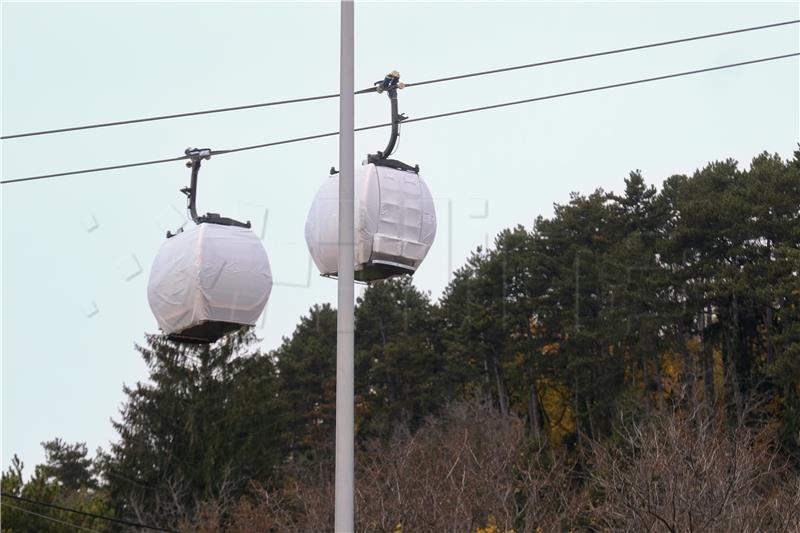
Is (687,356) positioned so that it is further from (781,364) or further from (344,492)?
(344,492)

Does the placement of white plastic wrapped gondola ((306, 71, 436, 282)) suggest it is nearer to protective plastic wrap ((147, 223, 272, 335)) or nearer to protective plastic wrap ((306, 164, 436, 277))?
protective plastic wrap ((306, 164, 436, 277))

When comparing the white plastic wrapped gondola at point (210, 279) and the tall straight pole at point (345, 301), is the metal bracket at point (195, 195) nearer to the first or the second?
the white plastic wrapped gondola at point (210, 279)

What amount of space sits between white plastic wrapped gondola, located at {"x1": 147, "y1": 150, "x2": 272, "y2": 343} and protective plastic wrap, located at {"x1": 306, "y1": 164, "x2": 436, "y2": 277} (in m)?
0.40

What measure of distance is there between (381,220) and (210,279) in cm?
109

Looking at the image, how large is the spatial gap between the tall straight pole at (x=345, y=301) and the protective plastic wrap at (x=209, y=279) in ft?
2.73

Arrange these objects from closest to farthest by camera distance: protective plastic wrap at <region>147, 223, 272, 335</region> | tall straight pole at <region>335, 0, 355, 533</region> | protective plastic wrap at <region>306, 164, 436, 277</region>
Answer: tall straight pole at <region>335, 0, 355, 533</region> → protective plastic wrap at <region>306, 164, 436, 277</region> → protective plastic wrap at <region>147, 223, 272, 335</region>

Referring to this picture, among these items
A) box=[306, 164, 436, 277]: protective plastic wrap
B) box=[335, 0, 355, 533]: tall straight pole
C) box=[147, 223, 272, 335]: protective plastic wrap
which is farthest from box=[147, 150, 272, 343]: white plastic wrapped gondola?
box=[335, 0, 355, 533]: tall straight pole

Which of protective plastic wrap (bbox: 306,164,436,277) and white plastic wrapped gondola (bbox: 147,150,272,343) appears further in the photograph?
white plastic wrapped gondola (bbox: 147,150,272,343)

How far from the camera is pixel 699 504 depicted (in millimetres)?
12539

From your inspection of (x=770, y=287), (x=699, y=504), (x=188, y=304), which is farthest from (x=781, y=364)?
(x=188, y=304)

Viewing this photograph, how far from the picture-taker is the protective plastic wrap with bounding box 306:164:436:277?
7.16 meters

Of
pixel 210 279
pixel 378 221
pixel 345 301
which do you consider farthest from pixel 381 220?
pixel 210 279

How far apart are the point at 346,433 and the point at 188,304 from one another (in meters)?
1.42

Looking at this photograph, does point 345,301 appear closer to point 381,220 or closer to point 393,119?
point 381,220
